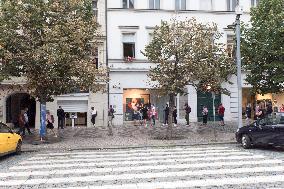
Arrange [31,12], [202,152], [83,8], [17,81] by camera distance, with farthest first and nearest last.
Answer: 1. [17,81]
2. [83,8]
3. [31,12]
4. [202,152]

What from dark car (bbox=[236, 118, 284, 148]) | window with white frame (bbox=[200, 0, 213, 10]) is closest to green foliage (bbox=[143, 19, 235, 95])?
dark car (bbox=[236, 118, 284, 148])

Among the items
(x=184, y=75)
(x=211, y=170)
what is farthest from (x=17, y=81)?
(x=211, y=170)

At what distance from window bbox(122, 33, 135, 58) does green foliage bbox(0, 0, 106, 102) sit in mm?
9710

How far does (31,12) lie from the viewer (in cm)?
2122

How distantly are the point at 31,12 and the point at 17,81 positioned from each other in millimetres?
9410

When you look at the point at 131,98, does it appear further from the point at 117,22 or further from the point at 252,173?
the point at 252,173

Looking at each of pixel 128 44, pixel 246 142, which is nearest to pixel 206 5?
pixel 128 44

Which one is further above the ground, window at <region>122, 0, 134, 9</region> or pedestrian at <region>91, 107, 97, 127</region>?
window at <region>122, 0, 134, 9</region>

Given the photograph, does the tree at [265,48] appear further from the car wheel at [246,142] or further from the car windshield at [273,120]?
the car wheel at [246,142]

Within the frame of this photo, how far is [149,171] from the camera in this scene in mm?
12102

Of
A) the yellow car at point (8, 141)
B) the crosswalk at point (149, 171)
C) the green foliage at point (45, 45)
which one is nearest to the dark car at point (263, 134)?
the crosswalk at point (149, 171)

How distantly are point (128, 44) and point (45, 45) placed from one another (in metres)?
12.4

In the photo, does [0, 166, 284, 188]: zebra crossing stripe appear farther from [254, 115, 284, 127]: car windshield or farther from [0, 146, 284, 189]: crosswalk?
[254, 115, 284, 127]: car windshield

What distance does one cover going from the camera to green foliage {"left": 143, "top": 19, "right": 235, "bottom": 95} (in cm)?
2188
